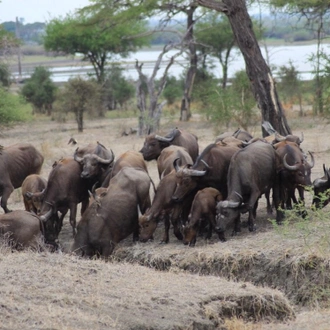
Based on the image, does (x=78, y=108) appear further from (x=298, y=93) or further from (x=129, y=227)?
(x=129, y=227)

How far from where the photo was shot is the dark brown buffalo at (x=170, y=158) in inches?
544

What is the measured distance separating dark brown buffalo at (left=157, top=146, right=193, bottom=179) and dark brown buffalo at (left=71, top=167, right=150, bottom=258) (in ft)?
2.87

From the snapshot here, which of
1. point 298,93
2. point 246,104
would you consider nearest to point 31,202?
point 246,104

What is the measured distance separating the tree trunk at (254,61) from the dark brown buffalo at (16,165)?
548 centimetres

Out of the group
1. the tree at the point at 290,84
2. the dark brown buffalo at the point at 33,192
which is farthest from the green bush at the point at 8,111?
the tree at the point at 290,84

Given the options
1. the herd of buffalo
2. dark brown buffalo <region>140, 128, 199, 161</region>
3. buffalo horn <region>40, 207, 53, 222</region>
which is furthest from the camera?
dark brown buffalo <region>140, 128, 199, 161</region>

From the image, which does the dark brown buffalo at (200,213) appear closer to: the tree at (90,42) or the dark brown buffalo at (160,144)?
the dark brown buffalo at (160,144)

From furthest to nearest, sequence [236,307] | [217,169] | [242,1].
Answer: [242,1] → [217,169] → [236,307]

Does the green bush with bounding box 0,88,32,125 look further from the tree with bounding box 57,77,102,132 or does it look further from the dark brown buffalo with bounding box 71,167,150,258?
the dark brown buffalo with bounding box 71,167,150,258

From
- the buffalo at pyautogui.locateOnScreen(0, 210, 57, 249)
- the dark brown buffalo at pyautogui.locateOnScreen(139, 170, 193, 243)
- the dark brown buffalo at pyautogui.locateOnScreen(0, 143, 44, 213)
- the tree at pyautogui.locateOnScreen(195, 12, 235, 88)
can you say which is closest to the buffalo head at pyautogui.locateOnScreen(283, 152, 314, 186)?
the dark brown buffalo at pyautogui.locateOnScreen(139, 170, 193, 243)

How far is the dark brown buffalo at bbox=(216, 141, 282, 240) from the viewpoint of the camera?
12016 millimetres

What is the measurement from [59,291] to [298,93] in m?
26.9

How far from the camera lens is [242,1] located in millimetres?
18438

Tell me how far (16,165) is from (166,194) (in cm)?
379
